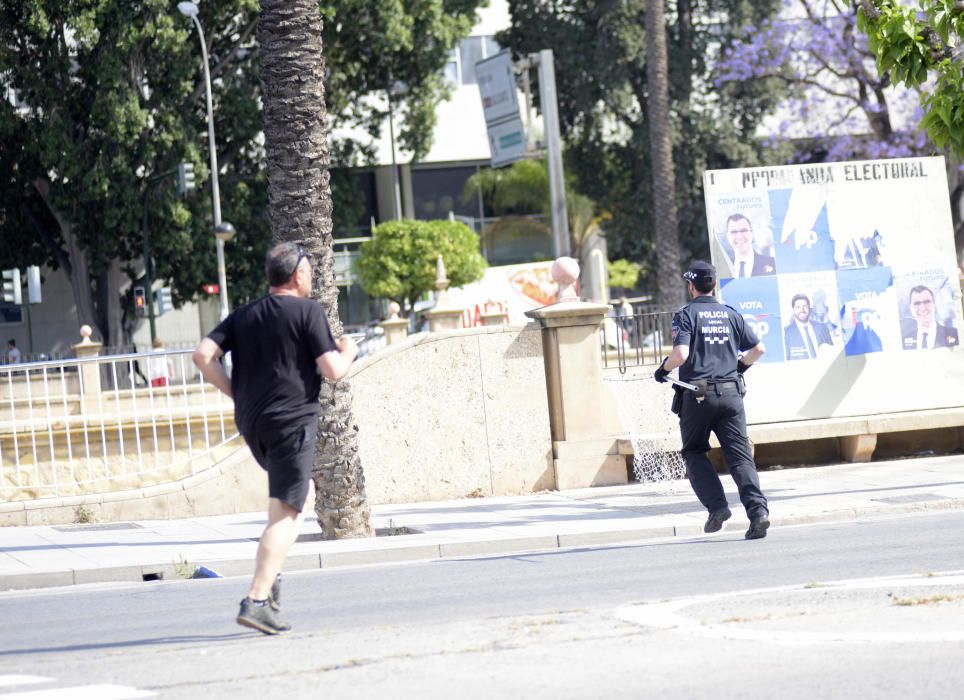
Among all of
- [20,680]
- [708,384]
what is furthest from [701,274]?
[20,680]

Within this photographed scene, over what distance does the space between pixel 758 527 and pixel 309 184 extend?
434cm

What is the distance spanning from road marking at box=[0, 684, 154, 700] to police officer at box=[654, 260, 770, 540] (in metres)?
5.08

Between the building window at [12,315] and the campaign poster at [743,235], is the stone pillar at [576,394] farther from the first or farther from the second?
the building window at [12,315]

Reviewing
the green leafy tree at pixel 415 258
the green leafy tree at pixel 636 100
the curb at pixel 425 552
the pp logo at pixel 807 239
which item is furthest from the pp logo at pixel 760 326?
the green leafy tree at pixel 415 258

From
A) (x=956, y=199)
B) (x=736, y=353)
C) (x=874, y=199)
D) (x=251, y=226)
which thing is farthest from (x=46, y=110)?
(x=736, y=353)

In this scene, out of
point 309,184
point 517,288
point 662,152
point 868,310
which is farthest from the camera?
point 517,288

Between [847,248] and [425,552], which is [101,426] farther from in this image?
[847,248]

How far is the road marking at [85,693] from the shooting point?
17.9 feet

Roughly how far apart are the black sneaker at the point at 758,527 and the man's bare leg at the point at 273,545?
412 centimetres

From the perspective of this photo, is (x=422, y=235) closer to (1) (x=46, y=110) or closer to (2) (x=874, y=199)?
(1) (x=46, y=110)

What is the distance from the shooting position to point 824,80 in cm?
3941

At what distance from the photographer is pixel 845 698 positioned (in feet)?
16.2

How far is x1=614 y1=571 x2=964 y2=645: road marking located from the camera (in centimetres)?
592

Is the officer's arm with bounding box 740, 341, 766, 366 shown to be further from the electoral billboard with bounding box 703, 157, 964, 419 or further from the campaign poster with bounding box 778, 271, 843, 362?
the campaign poster with bounding box 778, 271, 843, 362
